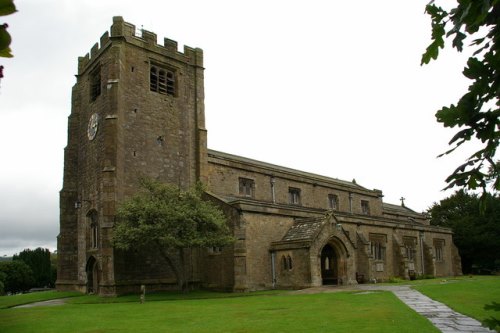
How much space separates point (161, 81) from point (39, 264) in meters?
38.2

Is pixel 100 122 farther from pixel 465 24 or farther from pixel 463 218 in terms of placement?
pixel 463 218

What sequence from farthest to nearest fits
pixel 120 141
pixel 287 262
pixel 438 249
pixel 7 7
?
pixel 438 249
pixel 120 141
pixel 287 262
pixel 7 7

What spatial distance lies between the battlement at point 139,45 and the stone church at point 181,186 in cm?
9

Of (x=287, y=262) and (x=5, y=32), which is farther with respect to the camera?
(x=287, y=262)

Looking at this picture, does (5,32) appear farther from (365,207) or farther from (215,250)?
(365,207)

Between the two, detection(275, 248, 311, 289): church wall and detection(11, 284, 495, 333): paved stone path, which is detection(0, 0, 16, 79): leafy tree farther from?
detection(275, 248, 311, 289): church wall

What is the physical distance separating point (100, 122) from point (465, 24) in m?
34.2


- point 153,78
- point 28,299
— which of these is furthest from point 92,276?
point 153,78

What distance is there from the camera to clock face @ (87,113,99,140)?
3564cm

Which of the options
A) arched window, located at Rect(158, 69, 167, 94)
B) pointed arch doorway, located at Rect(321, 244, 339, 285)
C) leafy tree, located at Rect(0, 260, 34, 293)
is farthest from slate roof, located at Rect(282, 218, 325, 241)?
leafy tree, located at Rect(0, 260, 34, 293)

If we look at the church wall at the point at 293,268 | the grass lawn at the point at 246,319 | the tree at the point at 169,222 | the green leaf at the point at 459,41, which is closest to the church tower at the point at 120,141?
the tree at the point at 169,222

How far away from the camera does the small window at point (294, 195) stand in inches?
1666

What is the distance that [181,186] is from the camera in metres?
35.8

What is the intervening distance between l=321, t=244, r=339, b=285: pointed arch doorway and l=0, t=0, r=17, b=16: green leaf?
33.4m
